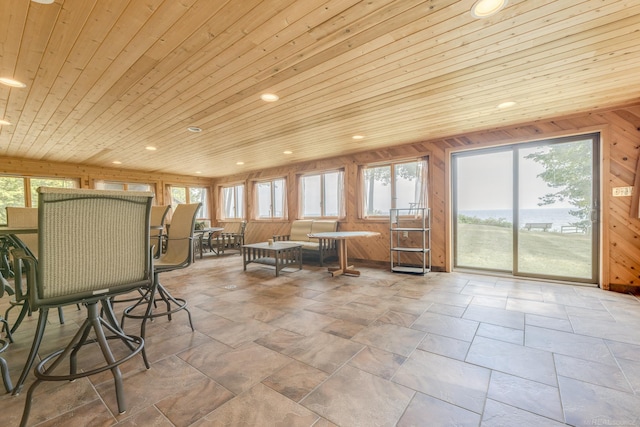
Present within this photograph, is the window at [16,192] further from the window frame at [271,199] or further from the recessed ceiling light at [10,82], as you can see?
the window frame at [271,199]

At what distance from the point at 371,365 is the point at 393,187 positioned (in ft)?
12.8

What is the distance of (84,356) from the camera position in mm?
1919

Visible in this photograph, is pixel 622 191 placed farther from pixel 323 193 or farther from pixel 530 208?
pixel 323 193

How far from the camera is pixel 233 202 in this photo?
8.52 metres

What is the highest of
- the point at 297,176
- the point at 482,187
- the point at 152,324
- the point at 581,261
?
the point at 297,176

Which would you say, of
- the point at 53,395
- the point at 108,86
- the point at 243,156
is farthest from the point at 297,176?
the point at 53,395

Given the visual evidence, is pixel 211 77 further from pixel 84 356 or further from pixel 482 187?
pixel 482 187

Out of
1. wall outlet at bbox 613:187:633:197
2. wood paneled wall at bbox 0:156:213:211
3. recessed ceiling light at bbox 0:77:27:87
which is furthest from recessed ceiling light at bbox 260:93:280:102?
wood paneled wall at bbox 0:156:213:211

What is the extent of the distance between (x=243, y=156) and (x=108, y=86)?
3.24m

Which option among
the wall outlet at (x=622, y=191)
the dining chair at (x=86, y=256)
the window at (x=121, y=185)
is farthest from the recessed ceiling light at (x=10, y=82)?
the wall outlet at (x=622, y=191)

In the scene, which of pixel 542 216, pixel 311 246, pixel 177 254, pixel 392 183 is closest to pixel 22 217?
pixel 177 254

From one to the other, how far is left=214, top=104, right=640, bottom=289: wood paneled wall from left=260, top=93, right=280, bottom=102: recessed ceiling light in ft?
9.60

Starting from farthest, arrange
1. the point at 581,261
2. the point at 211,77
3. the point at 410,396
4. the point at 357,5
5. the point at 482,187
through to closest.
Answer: the point at 482,187, the point at 581,261, the point at 211,77, the point at 357,5, the point at 410,396

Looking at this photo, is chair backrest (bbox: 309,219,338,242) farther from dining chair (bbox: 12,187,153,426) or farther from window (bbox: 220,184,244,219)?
dining chair (bbox: 12,187,153,426)
